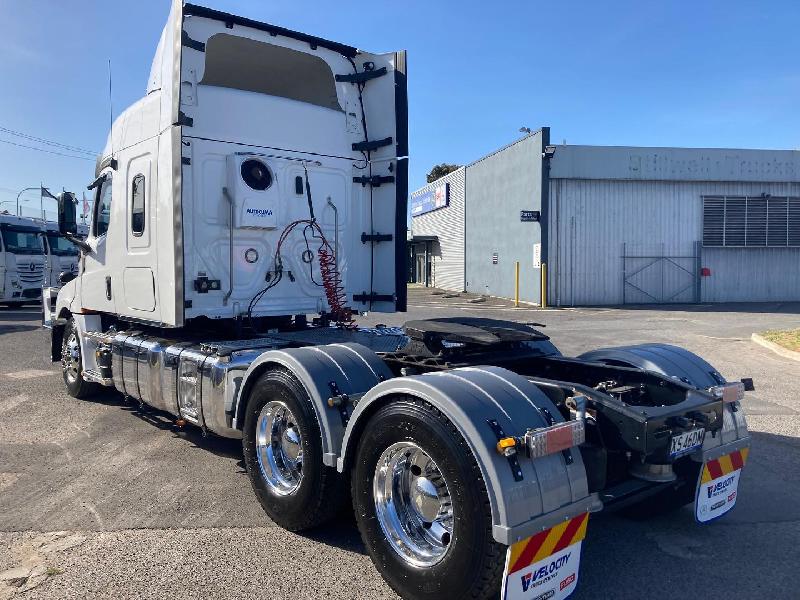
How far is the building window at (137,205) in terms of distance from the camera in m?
6.39

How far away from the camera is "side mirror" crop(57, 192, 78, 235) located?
7.45 metres

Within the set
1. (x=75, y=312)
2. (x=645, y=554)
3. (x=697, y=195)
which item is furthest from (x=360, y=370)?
(x=697, y=195)

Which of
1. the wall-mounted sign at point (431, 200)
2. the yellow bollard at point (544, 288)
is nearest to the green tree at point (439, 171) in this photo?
the wall-mounted sign at point (431, 200)

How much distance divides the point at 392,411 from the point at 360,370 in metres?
0.82

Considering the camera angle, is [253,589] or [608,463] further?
[608,463]

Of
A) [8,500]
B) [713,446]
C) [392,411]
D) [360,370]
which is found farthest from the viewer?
[8,500]

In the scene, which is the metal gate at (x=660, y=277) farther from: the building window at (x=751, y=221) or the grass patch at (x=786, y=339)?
the grass patch at (x=786, y=339)

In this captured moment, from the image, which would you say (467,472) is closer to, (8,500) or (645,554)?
(645,554)

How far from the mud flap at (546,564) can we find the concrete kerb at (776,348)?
388 inches

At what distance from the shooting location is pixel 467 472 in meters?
3.05

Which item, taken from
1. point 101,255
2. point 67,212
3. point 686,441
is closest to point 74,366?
point 101,255

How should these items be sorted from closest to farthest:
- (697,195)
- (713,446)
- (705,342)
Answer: (713,446), (705,342), (697,195)

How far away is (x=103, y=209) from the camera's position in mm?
7355

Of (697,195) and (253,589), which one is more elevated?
(697,195)
